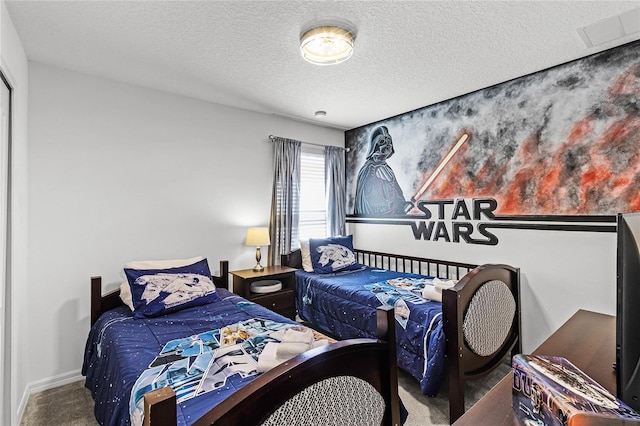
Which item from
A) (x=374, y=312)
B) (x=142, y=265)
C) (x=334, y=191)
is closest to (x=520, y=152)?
(x=374, y=312)

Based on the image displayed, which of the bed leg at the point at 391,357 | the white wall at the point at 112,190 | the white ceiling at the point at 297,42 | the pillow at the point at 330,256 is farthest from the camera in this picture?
the pillow at the point at 330,256

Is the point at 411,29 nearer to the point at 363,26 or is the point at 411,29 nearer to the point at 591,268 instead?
the point at 363,26

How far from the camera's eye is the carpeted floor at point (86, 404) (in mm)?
2068

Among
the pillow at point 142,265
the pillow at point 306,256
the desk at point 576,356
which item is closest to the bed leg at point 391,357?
the desk at point 576,356

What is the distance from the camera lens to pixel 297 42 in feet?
7.16

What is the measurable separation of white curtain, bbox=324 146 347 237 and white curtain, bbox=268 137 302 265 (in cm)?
56

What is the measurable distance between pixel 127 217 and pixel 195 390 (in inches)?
83.1

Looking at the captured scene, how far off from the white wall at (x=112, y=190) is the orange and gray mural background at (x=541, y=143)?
2.12 metres

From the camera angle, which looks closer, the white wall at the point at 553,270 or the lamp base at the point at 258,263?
the white wall at the point at 553,270

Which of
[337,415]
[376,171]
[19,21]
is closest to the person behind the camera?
[337,415]

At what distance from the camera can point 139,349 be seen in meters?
1.75

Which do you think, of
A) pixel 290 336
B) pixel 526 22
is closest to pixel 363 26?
pixel 526 22

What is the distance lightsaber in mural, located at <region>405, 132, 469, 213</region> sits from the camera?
3267 millimetres

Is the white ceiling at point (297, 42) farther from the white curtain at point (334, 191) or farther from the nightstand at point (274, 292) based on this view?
the nightstand at point (274, 292)
